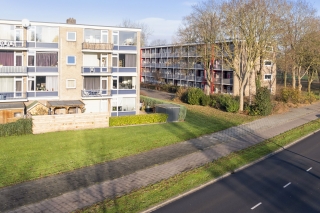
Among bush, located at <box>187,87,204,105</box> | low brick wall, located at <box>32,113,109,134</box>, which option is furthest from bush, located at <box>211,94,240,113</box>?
low brick wall, located at <box>32,113,109,134</box>

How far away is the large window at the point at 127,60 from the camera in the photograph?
36.1 metres

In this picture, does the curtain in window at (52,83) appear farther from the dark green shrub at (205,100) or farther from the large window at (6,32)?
the dark green shrub at (205,100)

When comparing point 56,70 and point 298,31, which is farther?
point 298,31

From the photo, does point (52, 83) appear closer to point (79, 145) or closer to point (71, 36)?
point (71, 36)

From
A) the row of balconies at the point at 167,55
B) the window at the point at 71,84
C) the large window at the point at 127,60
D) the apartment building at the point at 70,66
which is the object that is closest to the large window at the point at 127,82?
the apartment building at the point at 70,66

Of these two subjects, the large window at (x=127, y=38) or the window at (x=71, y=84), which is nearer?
the window at (x=71, y=84)

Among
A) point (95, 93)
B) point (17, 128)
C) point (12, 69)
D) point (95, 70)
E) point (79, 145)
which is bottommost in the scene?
point (79, 145)

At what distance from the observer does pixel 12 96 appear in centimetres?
3162

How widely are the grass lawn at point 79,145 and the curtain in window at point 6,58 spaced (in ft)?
30.1

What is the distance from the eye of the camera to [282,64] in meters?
47.8

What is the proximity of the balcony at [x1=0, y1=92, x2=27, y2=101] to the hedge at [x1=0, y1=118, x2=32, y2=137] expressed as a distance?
6.10 m

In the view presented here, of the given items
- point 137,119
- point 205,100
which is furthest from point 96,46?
point 205,100

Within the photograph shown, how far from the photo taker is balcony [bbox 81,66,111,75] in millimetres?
34156

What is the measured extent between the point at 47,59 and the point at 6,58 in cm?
347
